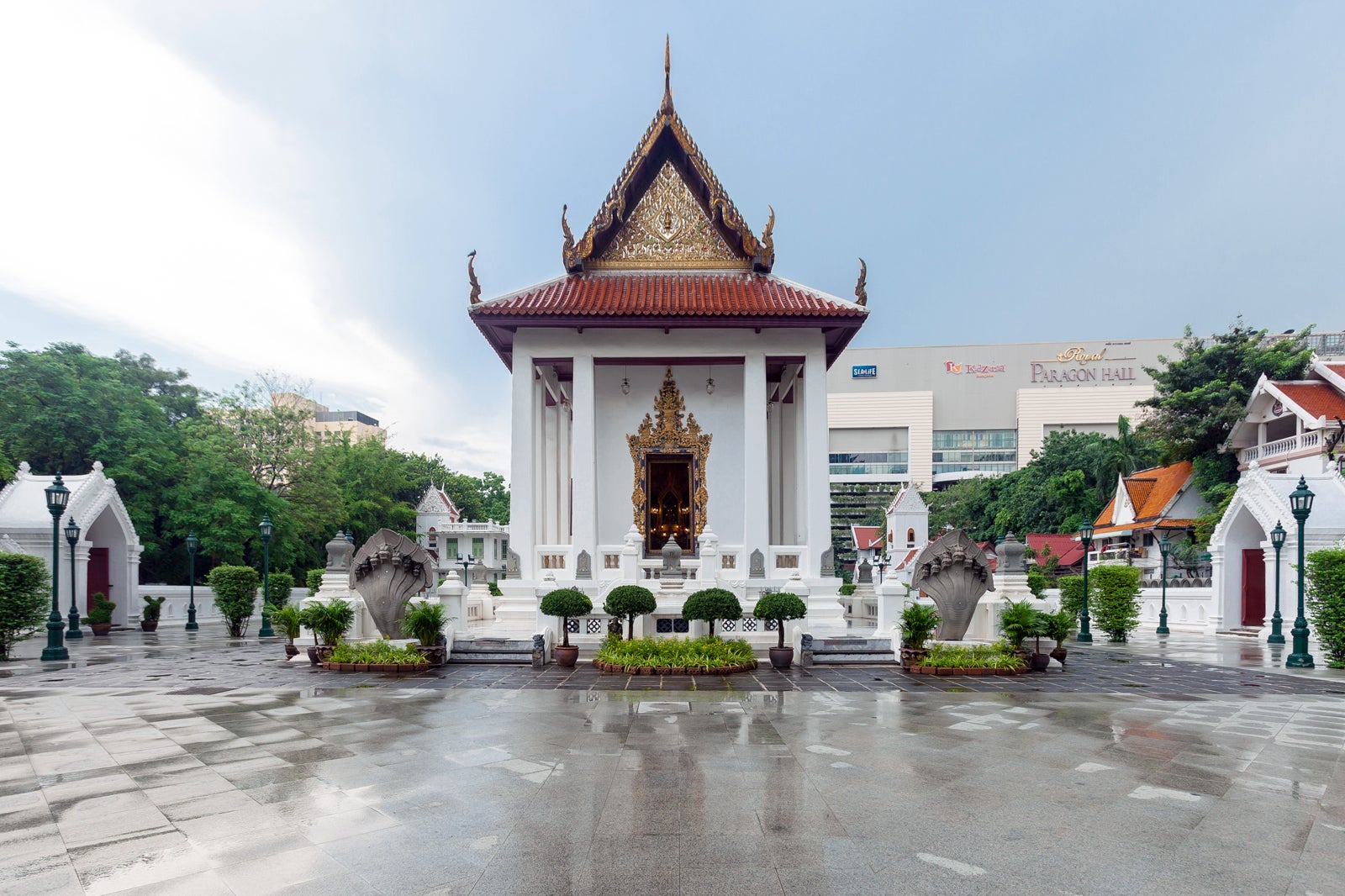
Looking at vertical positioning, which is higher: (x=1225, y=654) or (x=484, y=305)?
(x=484, y=305)

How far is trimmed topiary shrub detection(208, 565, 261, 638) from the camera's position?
21.8 meters

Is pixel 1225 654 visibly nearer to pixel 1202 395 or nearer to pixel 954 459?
pixel 1202 395

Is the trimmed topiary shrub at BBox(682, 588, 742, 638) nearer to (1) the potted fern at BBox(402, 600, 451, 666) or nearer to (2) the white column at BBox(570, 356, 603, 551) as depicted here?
(1) the potted fern at BBox(402, 600, 451, 666)

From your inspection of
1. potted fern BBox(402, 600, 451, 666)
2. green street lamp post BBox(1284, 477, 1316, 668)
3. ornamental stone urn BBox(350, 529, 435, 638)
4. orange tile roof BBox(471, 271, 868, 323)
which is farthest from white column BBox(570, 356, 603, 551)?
green street lamp post BBox(1284, 477, 1316, 668)

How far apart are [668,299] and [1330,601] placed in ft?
47.5

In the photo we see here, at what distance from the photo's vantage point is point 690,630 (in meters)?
14.6

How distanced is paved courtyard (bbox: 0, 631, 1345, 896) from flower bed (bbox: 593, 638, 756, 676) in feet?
4.91

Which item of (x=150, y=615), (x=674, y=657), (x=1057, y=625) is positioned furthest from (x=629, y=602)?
(x=150, y=615)

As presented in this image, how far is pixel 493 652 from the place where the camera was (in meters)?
13.5

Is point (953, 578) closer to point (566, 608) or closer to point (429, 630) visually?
point (566, 608)

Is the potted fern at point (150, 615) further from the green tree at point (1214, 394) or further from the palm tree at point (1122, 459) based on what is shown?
the palm tree at point (1122, 459)

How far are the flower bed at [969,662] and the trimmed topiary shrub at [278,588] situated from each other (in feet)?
66.2

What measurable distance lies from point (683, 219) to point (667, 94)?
3144mm

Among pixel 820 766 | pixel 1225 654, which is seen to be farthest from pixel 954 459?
pixel 820 766
